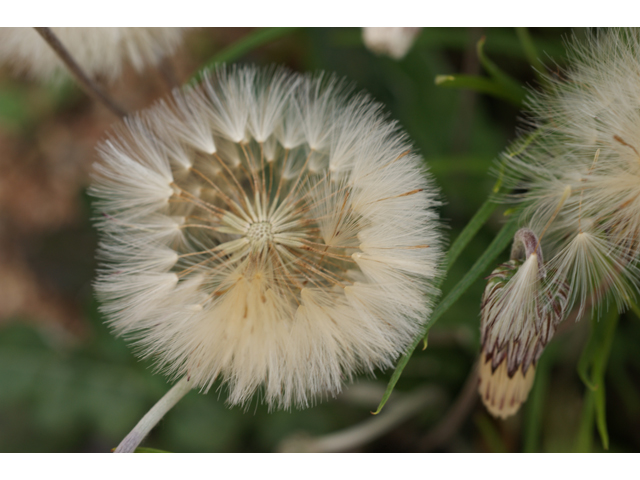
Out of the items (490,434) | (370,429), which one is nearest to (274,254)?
(370,429)

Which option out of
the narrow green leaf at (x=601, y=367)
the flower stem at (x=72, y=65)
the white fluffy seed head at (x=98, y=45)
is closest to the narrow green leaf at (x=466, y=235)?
the narrow green leaf at (x=601, y=367)

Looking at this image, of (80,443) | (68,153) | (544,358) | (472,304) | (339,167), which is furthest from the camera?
(68,153)

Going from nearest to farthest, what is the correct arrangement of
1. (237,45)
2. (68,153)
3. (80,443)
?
(237,45), (80,443), (68,153)

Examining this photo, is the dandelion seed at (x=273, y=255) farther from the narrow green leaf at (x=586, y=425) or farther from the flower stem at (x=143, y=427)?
the narrow green leaf at (x=586, y=425)

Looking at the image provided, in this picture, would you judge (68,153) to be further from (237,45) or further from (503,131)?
(503,131)

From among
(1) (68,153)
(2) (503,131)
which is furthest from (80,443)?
(2) (503,131)

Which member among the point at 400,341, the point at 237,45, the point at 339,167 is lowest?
the point at 400,341

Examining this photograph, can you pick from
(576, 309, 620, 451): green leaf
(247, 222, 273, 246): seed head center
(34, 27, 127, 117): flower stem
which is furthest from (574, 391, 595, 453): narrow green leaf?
(34, 27, 127, 117): flower stem

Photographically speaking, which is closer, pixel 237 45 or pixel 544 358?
pixel 237 45
